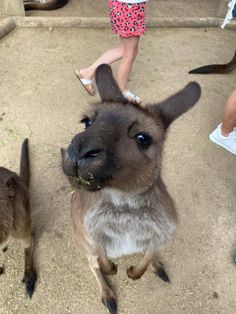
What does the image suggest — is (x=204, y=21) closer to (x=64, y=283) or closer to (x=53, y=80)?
(x=53, y=80)

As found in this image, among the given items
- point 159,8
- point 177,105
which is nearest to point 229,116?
point 177,105

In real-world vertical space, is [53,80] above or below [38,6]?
below

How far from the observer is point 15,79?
4.08m

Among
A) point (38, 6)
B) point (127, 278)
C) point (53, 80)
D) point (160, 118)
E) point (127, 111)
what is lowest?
point (127, 278)

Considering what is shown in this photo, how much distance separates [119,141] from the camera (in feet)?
5.23

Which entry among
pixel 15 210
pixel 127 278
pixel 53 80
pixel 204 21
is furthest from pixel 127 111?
pixel 204 21

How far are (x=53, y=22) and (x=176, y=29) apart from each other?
1619 mm

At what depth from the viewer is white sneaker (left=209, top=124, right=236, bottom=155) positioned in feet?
11.5

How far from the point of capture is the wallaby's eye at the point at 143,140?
172cm

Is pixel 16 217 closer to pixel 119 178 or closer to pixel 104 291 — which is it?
pixel 104 291

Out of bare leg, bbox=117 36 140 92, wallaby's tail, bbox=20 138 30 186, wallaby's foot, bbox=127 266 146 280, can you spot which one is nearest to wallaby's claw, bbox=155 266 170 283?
wallaby's foot, bbox=127 266 146 280

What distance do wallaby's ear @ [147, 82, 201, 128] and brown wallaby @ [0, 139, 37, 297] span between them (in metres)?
1.05

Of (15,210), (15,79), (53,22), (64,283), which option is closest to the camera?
(15,210)

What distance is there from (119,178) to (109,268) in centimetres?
107
